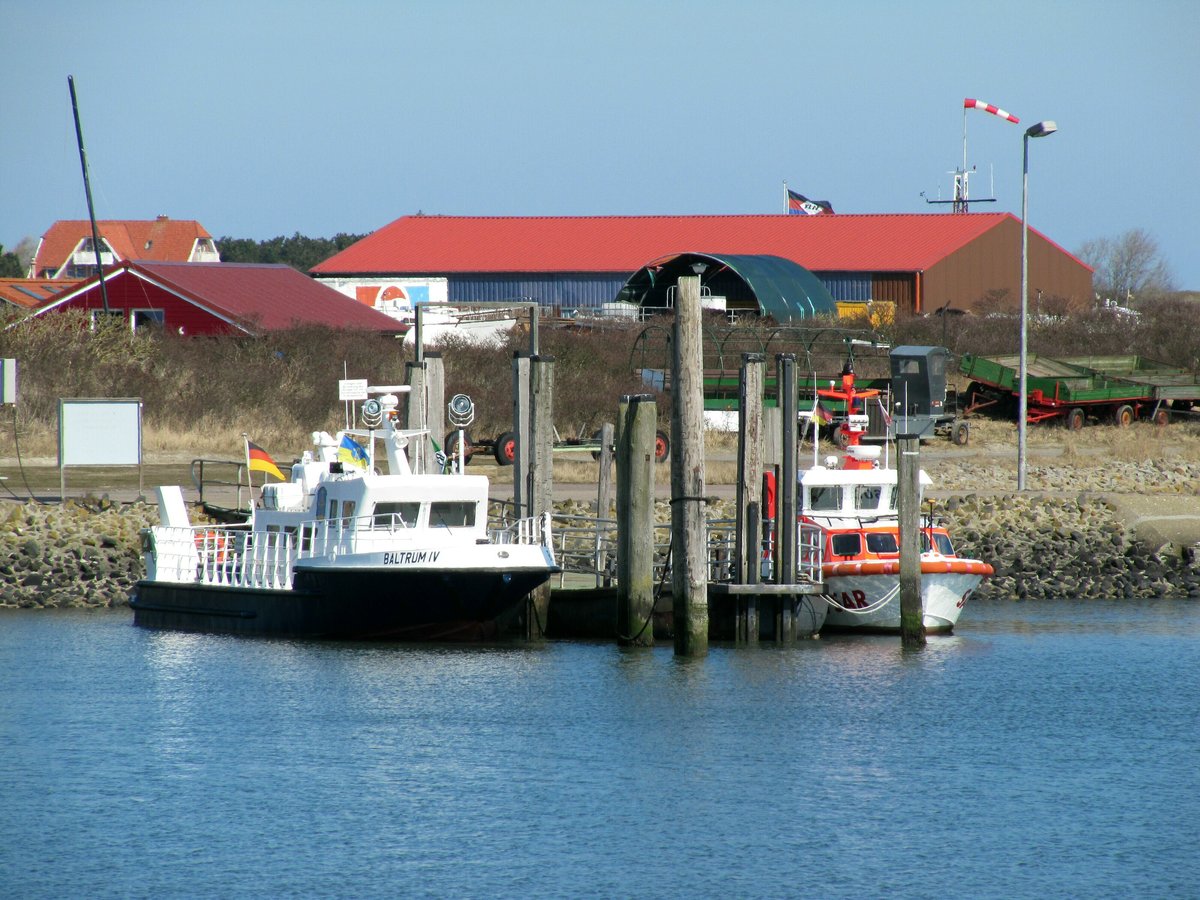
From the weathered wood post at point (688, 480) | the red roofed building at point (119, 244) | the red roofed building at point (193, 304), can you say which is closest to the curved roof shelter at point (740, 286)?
the red roofed building at point (193, 304)

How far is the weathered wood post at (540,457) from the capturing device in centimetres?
2531

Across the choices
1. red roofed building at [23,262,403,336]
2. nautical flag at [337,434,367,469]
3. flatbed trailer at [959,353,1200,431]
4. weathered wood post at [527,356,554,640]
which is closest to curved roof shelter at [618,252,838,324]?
red roofed building at [23,262,403,336]

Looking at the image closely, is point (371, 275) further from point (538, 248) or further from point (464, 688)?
point (464, 688)

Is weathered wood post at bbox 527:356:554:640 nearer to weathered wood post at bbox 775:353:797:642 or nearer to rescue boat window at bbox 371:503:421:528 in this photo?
rescue boat window at bbox 371:503:421:528

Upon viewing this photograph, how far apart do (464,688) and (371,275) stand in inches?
2125

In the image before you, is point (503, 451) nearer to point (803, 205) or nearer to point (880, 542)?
point (880, 542)

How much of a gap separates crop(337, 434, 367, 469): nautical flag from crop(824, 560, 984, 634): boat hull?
7076 mm

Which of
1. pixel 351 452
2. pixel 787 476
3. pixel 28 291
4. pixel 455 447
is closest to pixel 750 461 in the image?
pixel 787 476

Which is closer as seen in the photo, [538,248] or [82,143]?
[82,143]

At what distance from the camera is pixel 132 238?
12112 centimetres

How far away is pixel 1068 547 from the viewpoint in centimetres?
3253

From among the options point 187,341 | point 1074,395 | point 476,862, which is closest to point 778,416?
point 476,862

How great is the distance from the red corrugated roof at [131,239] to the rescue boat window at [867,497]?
9693 centimetres

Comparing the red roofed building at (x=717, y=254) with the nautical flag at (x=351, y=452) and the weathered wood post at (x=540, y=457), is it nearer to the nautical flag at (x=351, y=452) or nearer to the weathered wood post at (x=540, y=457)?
the nautical flag at (x=351, y=452)
